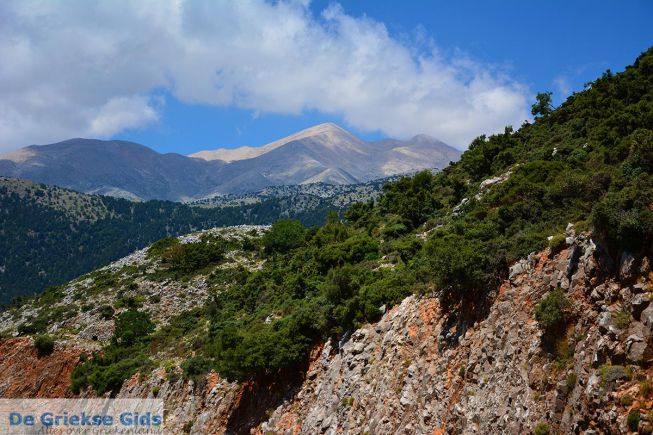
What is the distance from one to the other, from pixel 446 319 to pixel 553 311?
273 inches

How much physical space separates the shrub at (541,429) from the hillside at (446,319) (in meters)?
0.04

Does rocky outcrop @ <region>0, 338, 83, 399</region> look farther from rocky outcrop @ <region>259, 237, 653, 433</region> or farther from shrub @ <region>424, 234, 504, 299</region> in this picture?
shrub @ <region>424, 234, 504, 299</region>

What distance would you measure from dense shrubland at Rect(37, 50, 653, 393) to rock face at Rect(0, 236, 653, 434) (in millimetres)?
935

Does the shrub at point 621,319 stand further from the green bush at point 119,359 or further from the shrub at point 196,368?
the green bush at point 119,359

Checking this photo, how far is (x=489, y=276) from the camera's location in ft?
71.1

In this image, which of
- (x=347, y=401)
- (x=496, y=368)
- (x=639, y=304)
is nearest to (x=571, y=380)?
(x=639, y=304)

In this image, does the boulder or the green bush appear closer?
the boulder

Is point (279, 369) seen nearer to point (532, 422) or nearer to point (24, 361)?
point (532, 422)

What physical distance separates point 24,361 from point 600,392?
6812 centimetres

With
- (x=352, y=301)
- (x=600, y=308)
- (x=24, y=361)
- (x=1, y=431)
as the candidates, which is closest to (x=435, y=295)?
(x=352, y=301)

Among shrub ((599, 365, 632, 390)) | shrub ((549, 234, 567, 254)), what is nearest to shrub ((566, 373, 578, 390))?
shrub ((599, 365, 632, 390))

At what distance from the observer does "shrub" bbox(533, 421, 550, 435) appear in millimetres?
14852

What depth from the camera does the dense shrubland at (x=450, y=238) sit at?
2181cm

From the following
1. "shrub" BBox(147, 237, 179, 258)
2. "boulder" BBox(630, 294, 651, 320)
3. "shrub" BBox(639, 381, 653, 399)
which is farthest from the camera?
"shrub" BBox(147, 237, 179, 258)
